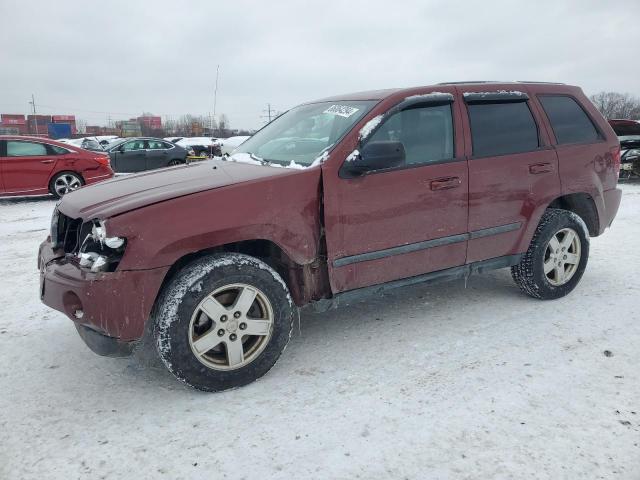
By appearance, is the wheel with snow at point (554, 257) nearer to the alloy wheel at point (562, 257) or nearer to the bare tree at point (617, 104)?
the alloy wheel at point (562, 257)

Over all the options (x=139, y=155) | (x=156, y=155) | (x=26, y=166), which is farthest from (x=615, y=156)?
(x=139, y=155)

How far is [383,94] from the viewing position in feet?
11.5

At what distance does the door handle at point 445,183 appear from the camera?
11.1ft


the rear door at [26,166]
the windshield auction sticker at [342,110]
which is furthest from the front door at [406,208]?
the rear door at [26,166]

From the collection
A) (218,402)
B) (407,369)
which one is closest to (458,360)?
(407,369)

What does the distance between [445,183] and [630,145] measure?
10.9 metres

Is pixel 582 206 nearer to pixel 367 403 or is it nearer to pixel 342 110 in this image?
pixel 342 110

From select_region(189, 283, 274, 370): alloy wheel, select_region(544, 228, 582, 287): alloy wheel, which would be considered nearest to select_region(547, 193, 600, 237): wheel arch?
select_region(544, 228, 582, 287): alloy wheel

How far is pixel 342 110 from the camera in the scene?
11.6ft

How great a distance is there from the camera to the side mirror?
3.01 metres

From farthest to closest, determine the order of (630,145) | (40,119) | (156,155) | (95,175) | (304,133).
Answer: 1. (40,119)
2. (156,155)
3. (630,145)
4. (95,175)
5. (304,133)

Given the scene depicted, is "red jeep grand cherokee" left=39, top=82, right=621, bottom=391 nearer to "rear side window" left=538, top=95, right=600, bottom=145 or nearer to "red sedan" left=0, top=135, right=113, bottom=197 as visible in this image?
"rear side window" left=538, top=95, right=600, bottom=145

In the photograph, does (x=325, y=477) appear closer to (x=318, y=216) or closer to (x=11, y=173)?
(x=318, y=216)

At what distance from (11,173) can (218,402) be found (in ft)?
29.9
